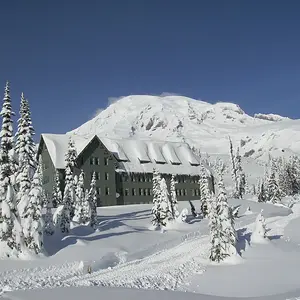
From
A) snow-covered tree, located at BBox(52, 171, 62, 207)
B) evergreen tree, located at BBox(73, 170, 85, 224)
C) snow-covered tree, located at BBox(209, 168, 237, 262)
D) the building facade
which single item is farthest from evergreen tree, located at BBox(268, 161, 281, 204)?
snow-covered tree, located at BBox(209, 168, 237, 262)

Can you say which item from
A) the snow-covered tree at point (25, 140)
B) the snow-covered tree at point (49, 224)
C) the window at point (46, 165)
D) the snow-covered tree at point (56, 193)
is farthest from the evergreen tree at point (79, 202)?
the window at point (46, 165)

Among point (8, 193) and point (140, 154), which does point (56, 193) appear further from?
point (8, 193)

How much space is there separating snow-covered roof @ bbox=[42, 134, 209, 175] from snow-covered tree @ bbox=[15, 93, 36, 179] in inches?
1386

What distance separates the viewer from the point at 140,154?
88375 mm

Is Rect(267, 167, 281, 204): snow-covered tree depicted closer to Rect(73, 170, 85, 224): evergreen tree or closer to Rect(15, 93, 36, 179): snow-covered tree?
Rect(73, 170, 85, 224): evergreen tree

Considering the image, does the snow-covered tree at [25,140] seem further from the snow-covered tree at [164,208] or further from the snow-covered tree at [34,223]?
the snow-covered tree at [164,208]

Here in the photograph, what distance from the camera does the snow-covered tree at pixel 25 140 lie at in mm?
37125

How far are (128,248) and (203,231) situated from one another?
15300 mm

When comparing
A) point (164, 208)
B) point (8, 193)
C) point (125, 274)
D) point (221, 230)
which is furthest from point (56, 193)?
point (125, 274)

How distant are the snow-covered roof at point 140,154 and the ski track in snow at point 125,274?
150 ft

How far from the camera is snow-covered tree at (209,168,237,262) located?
31.2 m

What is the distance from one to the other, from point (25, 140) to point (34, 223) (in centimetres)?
965

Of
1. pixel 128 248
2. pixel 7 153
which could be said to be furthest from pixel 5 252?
pixel 128 248

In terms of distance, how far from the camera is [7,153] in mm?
33688
